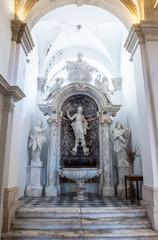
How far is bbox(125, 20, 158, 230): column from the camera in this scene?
3234 millimetres

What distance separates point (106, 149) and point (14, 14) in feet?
14.8

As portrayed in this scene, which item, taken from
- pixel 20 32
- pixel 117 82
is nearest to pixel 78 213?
pixel 20 32

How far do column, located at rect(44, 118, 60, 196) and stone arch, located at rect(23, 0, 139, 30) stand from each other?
306 cm

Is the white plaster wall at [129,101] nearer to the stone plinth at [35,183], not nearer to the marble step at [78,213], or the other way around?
the marble step at [78,213]

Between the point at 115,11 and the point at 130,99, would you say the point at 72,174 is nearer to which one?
the point at 130,99

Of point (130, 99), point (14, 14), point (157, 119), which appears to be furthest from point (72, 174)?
point (14, 14)

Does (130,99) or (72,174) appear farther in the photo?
(130,99)

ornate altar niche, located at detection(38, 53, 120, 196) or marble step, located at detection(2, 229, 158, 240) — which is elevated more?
ornate altar niche, located at detection(38, 53, 120, 196)

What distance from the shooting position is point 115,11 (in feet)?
15.4

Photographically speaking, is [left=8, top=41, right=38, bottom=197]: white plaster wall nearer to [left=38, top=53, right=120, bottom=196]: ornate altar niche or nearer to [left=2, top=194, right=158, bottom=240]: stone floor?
[left=38, top=53, right=120, bottom=196]: ornate altar niche

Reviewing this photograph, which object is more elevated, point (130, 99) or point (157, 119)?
point (130, 99)

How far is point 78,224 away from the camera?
124 inches

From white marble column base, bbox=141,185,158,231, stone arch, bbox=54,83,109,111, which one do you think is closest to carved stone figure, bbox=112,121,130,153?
Answer: stone arch, bbox=54,83,109,111

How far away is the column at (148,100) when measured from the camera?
127 inches
